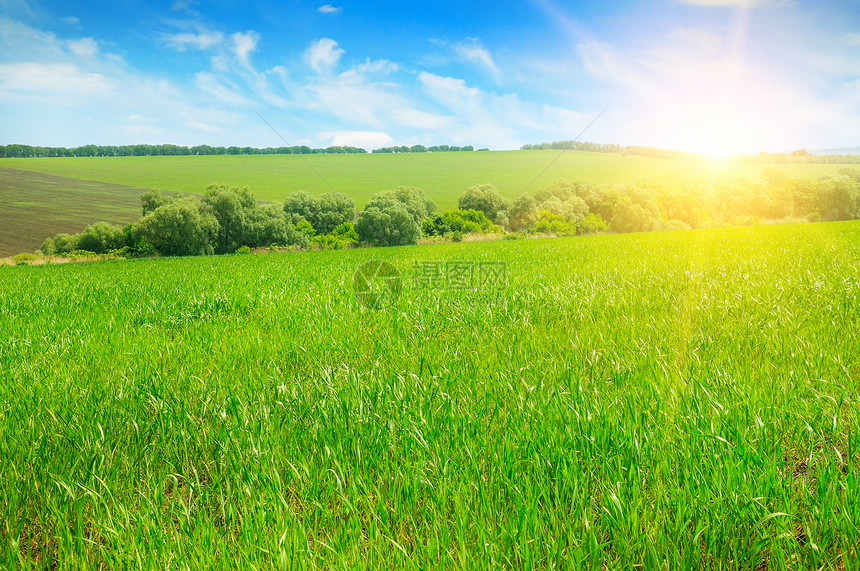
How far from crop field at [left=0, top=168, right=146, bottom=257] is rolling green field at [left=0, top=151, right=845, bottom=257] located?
4.9 inches

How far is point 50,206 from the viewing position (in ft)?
227

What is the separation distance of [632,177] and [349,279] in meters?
91.2

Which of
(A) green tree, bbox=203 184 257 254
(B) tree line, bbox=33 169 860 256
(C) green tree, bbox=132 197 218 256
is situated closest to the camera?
(C) green tree, bbox=132 197 218 256

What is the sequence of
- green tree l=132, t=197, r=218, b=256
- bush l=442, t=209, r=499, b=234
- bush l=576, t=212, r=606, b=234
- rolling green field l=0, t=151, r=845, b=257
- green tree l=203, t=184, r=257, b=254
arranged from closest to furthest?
green tree l=132, t=197, r=218, b=256
green tree l=203, t=184, r=257, b=254
bush l=442, t=209, r=499, b=234
bush l=576, t=212, r=606, b=234
rolling green field l=0, t=151, r=845, b=257

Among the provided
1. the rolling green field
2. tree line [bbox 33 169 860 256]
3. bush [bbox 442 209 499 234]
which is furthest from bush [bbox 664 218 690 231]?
bush [bbox 442 209 499 234]

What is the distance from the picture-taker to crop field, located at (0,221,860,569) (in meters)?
1.63

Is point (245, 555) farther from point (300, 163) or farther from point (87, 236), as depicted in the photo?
point (300, 163)

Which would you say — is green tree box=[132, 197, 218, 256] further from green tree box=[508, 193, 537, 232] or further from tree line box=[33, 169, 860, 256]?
green tree box=[508, 193, 537, 232]

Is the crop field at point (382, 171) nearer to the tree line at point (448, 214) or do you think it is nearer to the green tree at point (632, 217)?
the tree line at point (448, 214)

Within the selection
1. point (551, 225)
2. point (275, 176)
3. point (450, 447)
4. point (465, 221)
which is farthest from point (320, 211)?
point (450, 447)

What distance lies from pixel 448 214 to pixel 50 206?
6644cm

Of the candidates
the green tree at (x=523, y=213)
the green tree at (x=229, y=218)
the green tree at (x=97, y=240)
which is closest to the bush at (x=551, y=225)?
the green tree at (x=523, y=213)

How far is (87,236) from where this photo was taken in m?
48.3

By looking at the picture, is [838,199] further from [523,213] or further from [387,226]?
[387,226]
